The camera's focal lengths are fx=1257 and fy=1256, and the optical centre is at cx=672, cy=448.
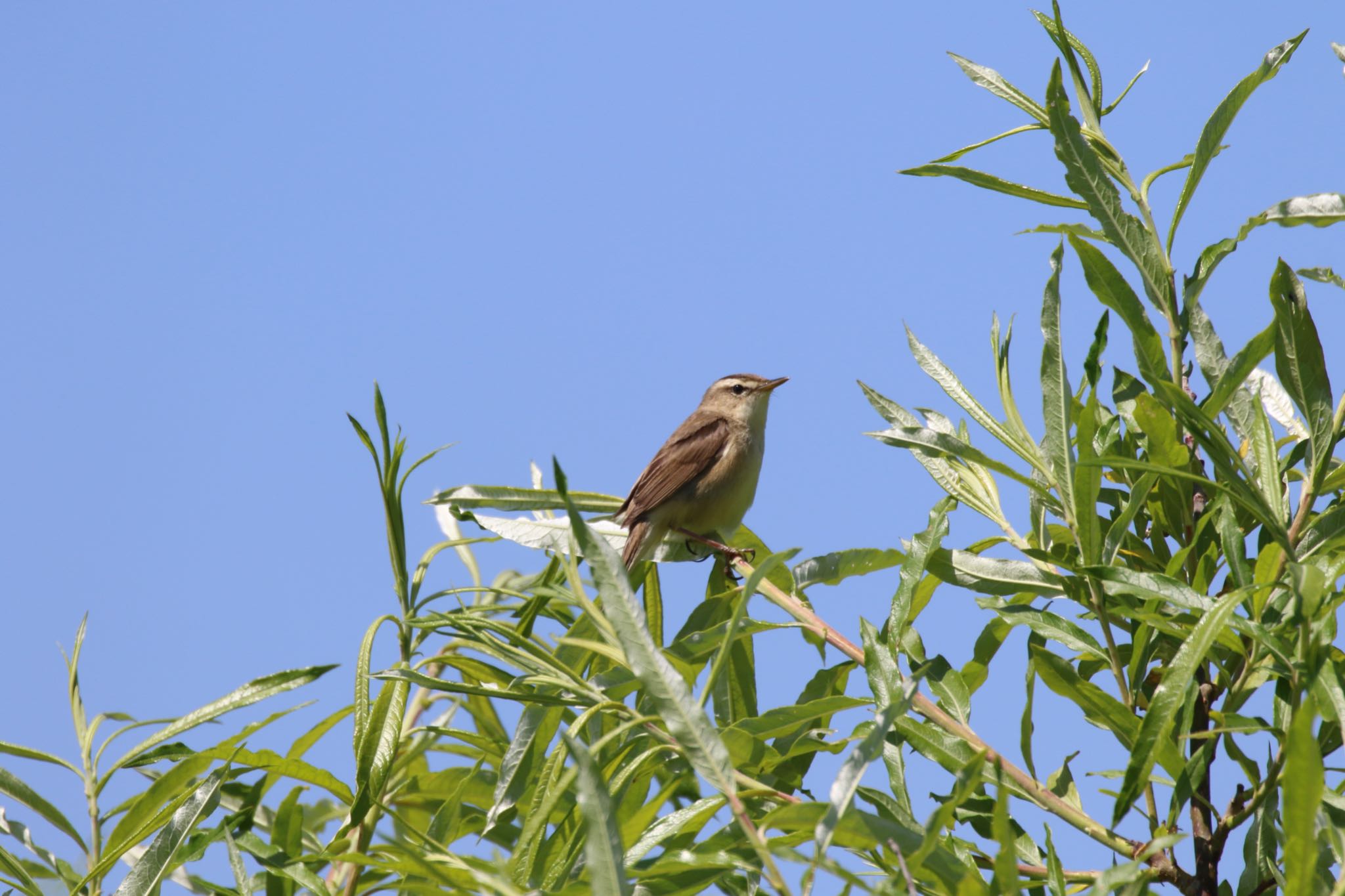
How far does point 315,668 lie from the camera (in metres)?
3.00

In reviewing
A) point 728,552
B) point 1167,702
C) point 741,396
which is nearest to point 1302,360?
point 1167,702

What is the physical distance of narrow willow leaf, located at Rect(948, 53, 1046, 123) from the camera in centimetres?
309

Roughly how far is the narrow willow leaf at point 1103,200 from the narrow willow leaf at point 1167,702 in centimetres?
→ 88

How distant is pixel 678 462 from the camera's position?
6.74 metres

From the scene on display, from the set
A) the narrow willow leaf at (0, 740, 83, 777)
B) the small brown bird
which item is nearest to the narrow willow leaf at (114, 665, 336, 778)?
the narrow willow leaf at (0, 740, 83, 777)

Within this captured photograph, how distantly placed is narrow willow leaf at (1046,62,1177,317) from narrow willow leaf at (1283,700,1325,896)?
132 centimetres

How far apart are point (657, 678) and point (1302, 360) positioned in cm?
152

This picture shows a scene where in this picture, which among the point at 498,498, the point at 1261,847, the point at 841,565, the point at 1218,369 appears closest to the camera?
the point at 1261,847

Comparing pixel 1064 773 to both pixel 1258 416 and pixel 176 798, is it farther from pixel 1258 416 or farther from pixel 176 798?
pixel 176 798

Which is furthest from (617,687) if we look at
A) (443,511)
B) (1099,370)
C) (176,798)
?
(443,511)

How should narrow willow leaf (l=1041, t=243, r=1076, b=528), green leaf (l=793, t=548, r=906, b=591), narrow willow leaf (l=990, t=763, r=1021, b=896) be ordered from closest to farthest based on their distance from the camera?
narrow willow leaf (l=990, t=763, r=1021, b=896) → narrow willow leaf (l=1041, t=243, r=1076, b=528) → green leaf (l=793, t=548, r=906, b=591)

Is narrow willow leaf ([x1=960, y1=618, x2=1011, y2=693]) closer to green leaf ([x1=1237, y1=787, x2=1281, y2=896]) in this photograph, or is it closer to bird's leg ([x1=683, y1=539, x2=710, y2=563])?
green leaf ([x1=1237, y1=787, x2=1281, y2=896])

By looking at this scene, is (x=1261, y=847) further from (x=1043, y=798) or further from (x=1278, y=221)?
(x=1278, y=221)

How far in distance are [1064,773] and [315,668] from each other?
172 cm
